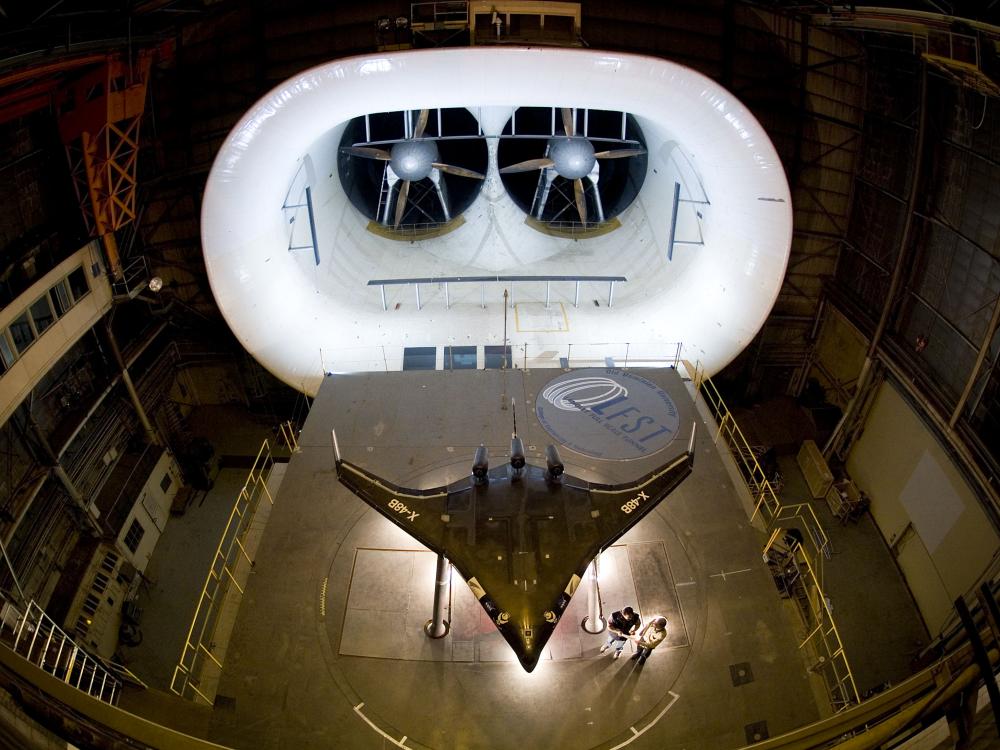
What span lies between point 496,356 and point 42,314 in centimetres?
890

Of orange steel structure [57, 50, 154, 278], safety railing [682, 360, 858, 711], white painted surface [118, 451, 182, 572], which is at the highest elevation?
orange steel structure [57, 50, 154, 278]

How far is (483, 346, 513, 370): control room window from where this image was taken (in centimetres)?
1342

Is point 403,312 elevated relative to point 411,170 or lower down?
lower down

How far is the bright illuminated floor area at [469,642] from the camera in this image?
745cm

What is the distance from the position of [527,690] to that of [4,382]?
10.3 m

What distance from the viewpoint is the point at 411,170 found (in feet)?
50.9

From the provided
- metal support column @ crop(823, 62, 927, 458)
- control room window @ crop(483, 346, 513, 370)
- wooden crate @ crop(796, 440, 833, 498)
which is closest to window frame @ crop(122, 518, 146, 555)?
control room window @ crop(483, 346, 513, 370)

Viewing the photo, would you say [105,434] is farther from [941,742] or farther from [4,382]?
[941,742]

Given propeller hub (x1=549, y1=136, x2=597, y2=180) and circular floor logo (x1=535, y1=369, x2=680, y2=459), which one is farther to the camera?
propeller hub (x1=549, y1=136, x2=597, y2=180)

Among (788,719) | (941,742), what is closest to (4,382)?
Result: (788,719)

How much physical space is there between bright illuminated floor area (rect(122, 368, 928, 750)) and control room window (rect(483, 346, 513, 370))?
2.47m

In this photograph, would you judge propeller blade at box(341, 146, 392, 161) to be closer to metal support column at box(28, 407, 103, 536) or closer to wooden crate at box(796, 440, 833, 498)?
metal support column at box(28, 407, 103, 536)

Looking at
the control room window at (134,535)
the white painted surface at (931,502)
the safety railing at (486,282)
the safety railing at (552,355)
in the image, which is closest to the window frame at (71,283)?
the safety railing at (552,355)

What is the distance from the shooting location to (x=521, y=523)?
8.22 metres
